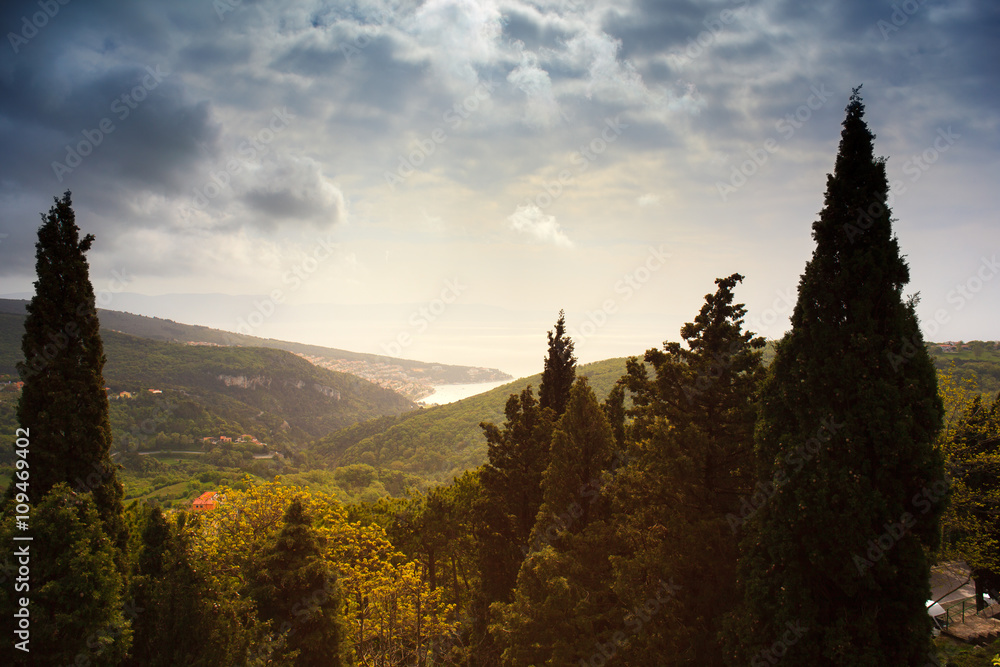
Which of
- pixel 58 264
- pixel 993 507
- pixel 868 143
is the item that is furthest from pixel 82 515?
pixel 993 507

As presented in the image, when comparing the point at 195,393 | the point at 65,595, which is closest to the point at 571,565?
the point at 65,595

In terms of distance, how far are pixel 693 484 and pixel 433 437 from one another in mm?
113478

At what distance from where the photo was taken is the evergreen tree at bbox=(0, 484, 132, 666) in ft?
27.8

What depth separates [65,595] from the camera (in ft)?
28.9

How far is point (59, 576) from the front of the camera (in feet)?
29.2

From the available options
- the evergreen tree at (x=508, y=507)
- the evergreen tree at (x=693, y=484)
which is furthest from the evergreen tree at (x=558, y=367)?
the evergreen tree at (x=693, y=484)

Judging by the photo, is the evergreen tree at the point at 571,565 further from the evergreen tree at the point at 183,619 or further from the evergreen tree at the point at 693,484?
the evergreen tree at the point at 183,619

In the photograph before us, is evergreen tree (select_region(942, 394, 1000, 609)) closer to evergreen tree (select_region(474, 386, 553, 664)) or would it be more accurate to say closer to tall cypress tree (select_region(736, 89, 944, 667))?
tall cypress tree (select_region(736, 89, 944, 667))

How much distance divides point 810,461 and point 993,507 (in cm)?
1497

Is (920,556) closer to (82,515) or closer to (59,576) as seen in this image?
(59,576)

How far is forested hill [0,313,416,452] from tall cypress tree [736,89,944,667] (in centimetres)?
14338

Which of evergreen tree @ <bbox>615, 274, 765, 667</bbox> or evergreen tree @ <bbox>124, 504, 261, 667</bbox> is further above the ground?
evergreen tree @ <bbox>615, 274, 765, 667</bbox>

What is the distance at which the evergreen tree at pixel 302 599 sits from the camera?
12742mm

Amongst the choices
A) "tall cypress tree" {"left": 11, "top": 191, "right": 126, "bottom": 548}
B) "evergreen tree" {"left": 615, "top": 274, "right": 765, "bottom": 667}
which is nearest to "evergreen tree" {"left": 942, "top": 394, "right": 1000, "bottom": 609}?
"evergreen tree" {"left": 615, "top": 274, "right": 765, "bottom": 667}
